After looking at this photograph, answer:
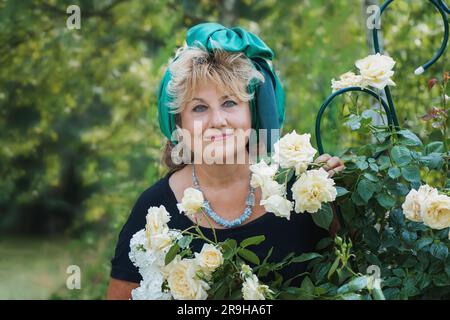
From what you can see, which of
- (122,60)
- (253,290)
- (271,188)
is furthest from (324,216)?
(122,60)

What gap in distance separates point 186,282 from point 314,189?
0.39m

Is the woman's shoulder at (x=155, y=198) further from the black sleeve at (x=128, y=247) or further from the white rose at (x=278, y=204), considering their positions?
the white rose at (x=278, y=204)

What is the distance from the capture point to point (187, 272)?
184 cm

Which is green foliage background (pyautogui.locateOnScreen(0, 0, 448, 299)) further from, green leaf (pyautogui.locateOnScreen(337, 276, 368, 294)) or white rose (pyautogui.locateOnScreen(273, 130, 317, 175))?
green leaf (pyautogui.locateOnScreen(337, 276, 368, 294))

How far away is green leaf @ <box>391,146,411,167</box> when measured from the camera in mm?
1867

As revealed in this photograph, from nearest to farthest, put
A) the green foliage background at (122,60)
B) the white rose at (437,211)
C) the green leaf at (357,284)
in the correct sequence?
the green leaf at (357,284)
the white rose at (437,211)
the green foliage background at (122,60)

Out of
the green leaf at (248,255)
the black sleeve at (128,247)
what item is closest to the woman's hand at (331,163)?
the green leaf at (248,255)

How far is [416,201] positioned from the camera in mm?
1780

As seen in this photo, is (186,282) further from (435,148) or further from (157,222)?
(435,148)

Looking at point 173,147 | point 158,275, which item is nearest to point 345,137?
point 173,147

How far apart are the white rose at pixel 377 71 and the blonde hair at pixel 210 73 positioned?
0.37 metres

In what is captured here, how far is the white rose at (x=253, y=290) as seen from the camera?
176cm

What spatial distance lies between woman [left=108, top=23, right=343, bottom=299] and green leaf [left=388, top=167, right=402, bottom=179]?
390 millimetres
